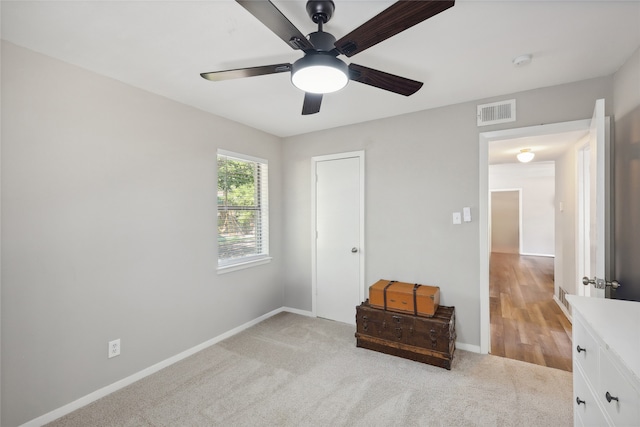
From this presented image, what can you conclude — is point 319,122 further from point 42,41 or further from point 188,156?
point 42,41

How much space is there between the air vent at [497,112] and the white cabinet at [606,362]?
1755 mm

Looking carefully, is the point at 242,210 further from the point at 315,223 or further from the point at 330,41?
the point at 330,41

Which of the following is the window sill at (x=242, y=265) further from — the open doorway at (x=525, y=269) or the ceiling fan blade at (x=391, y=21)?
the open doorway at (x=525, y=269)

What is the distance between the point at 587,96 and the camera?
2383 millimetres

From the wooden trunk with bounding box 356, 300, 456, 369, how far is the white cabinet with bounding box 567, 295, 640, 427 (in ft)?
3.57

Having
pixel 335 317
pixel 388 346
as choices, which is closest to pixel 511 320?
pixel 388 346

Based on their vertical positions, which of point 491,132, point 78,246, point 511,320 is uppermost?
point 491,132

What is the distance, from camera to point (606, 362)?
113 centimetres

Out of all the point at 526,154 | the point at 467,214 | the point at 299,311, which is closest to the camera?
the point at 467,214

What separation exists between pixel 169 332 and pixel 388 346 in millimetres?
2092

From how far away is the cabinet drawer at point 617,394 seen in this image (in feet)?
3.07

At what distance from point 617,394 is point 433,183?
2239 mm

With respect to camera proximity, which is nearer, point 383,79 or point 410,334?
point 383,79

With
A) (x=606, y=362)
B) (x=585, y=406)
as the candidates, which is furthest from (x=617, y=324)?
(x=585, y=406)
